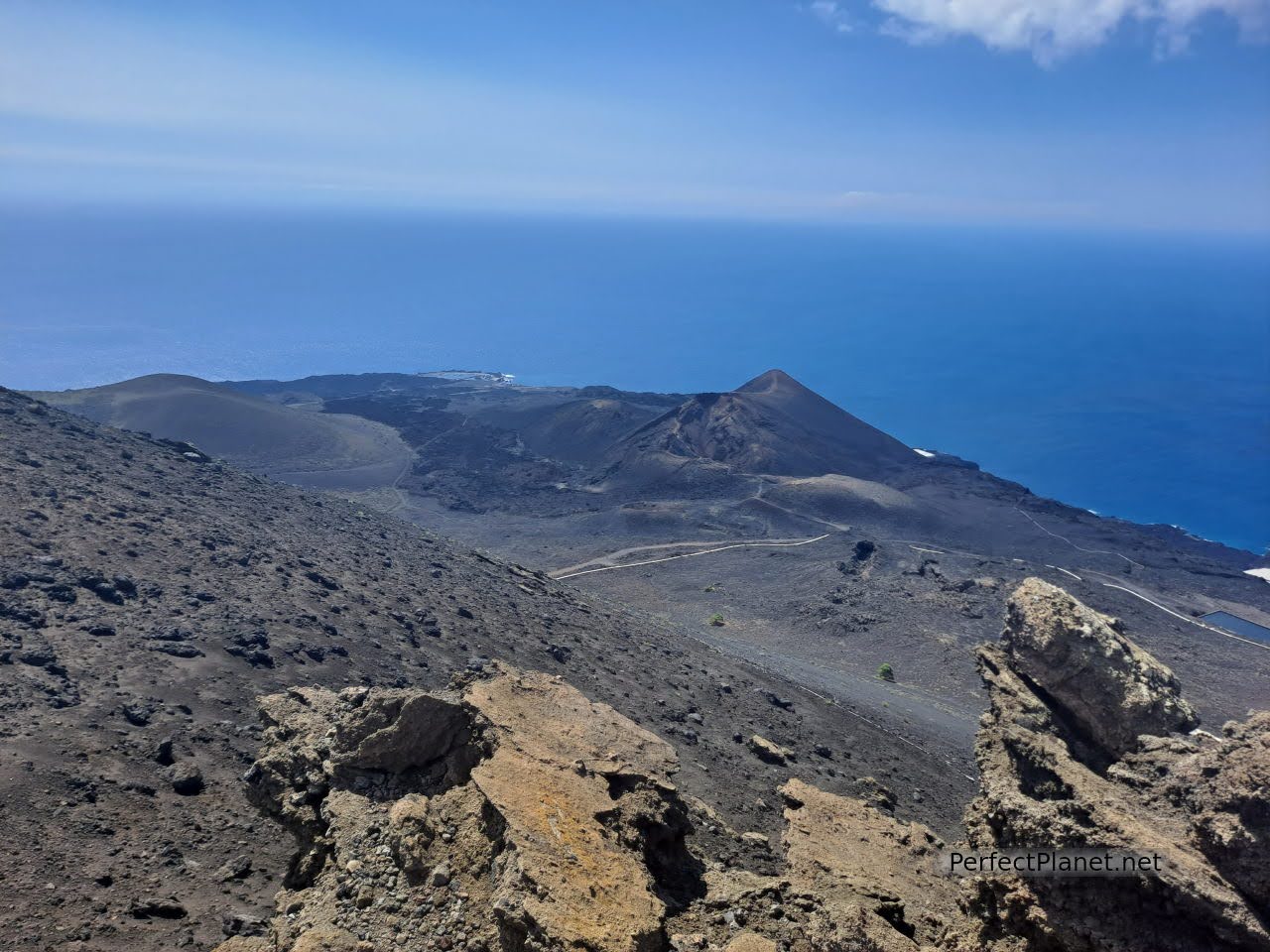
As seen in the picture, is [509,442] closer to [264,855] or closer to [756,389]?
[756,389]

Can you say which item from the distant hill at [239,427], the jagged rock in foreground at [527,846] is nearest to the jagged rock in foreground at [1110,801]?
the jagged rock in foreground at [527,846]

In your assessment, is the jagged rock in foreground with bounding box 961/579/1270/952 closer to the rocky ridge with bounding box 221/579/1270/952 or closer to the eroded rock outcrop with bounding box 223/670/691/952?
the rocky ridge with bounding box 221/579/1270/952

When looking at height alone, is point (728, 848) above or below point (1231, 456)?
below

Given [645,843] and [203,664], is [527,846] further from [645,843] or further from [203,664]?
[203,664]

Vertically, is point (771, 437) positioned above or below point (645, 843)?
above

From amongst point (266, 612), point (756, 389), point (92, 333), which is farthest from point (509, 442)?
point (92, 333)

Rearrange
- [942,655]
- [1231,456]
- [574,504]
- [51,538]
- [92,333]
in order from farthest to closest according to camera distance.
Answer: [92,333] < [1231,456] < [574,504] < [942,655] < [51,538]

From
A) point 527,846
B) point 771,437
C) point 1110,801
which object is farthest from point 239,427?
point 1110,801
